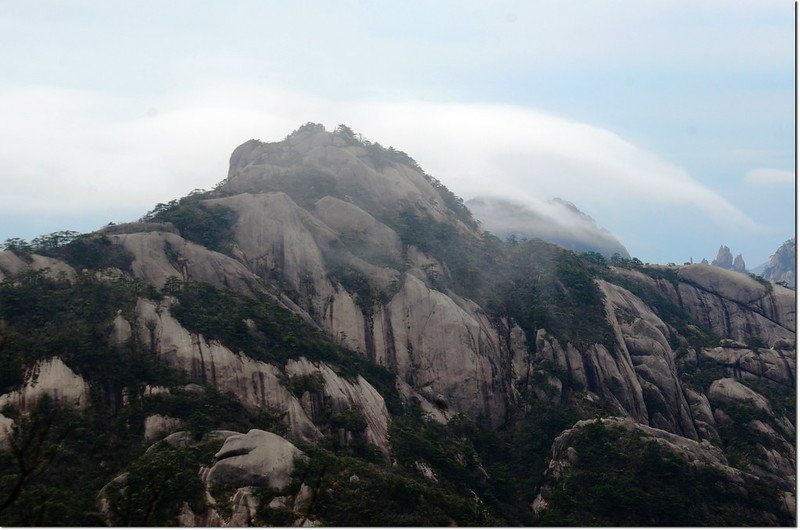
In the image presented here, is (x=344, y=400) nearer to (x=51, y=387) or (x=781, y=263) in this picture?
(x=51, y=387)

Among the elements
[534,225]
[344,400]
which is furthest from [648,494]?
[534,225]

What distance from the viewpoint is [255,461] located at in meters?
43.3

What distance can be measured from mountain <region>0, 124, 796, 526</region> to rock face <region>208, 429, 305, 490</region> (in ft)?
0.43

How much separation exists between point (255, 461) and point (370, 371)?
22.3 meters

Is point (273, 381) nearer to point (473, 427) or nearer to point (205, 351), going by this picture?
point (205, 351)

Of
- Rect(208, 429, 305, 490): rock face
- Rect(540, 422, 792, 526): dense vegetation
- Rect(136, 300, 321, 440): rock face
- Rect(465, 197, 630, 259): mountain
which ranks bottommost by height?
Rect(540, 422, 792, 526): dense vegetation

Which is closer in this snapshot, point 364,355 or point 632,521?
point 632,521

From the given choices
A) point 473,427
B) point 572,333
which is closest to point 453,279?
point 572,333

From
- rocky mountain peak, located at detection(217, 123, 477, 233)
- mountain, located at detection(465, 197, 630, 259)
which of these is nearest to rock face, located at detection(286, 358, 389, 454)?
rocky mountain peak, located at detection(217, 123, 477, 233)

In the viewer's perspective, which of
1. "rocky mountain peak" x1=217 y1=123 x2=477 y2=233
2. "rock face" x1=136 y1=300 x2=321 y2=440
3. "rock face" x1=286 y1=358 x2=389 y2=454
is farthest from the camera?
"rocky mountain peak" x1=217 y1=123 x2=477 y2=233

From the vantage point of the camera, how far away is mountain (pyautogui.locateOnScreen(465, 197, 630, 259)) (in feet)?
578

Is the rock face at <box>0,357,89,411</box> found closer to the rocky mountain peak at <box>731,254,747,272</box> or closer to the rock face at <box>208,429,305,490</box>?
the rock face at <box>208,429,305,490</box>

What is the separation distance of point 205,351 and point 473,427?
24400 millimetres

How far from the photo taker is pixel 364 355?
67.7 metres
